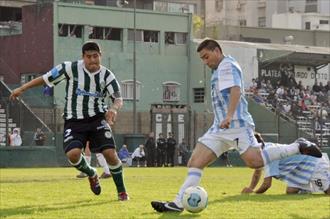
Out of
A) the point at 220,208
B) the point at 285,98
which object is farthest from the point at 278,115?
the point at 220,208

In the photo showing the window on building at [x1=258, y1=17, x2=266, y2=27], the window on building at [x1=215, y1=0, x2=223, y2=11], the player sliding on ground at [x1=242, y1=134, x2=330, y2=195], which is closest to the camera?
the player sliding on ground at [x1=242, y1=134, x2=330, y2=195]

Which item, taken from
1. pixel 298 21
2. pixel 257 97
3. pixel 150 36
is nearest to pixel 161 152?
pixel 257 97

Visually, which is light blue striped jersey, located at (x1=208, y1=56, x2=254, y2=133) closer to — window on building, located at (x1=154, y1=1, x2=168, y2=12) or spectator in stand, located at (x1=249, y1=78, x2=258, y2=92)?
spectator in stand, located at (x1=249, y1=78, x2=258, y2=92)

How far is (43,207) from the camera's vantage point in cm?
1248

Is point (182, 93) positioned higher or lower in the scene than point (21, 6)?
lower

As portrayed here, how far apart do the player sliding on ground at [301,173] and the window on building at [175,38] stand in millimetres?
51464

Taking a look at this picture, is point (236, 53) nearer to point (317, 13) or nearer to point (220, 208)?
point (317, 13)

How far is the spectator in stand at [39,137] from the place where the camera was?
43875mm

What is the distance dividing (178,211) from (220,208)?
3.41 ft

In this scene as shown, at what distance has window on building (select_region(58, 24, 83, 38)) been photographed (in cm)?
Result: 6128

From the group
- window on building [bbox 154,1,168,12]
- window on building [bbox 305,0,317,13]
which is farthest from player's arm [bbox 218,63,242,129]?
window on building [bbox 305,0,317,13]

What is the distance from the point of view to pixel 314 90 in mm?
65250

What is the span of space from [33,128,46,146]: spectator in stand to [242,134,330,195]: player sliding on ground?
28.9 meters

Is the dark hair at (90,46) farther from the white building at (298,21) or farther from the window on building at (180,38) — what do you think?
the white building at (298,21)
